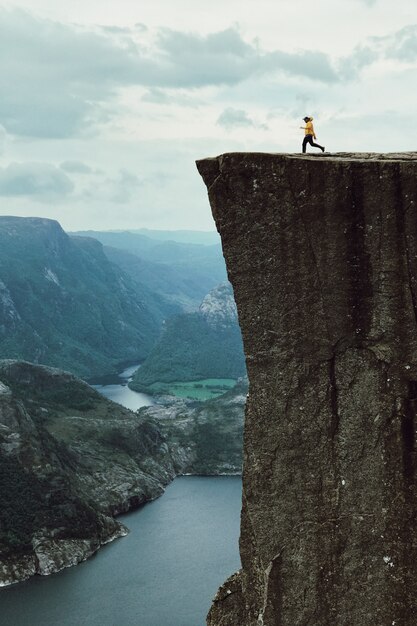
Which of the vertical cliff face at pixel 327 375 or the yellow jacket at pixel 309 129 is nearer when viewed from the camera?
the vertical cliff face at pixel 327 375

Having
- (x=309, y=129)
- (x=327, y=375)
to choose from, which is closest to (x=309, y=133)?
(x=309, y=129)

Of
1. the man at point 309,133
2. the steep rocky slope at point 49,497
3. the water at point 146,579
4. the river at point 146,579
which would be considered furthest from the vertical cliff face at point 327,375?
the steep rocky slope at point 49,497

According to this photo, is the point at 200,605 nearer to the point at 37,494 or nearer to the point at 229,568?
the point at 229,568

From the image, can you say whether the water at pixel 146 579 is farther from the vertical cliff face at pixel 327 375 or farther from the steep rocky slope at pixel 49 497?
the vertical cliff face at pixel 327 375

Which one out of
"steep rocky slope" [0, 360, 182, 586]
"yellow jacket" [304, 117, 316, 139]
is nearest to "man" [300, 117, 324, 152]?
"yellow jacket" [304, 117, 316, 139]

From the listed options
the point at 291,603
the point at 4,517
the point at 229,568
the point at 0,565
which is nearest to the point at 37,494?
the point at 4,517

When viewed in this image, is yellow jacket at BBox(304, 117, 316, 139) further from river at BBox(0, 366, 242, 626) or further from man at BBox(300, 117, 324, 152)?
river at BBox(0, 366, 242, 626)

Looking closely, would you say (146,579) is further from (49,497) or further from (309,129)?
(309,129)
